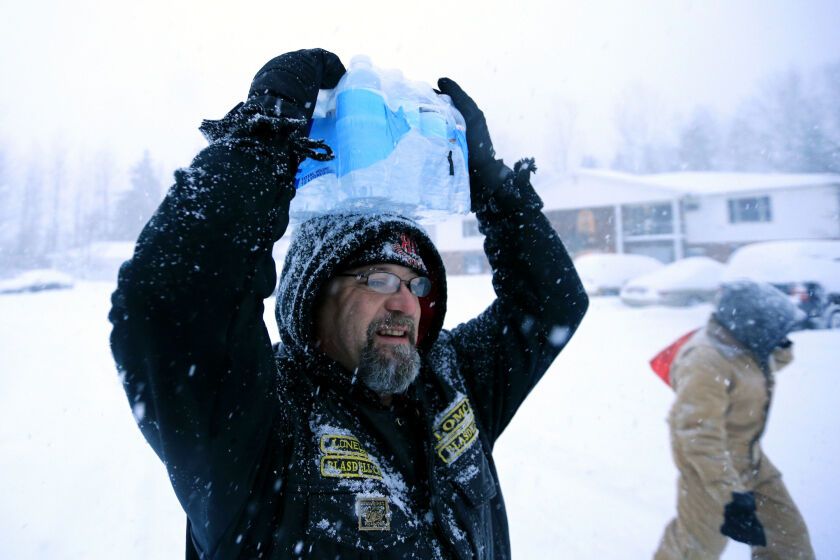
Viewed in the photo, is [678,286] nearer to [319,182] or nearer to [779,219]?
[319,182]

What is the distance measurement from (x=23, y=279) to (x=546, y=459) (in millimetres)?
22416

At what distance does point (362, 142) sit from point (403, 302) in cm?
59

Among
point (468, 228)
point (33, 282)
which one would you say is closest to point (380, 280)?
point (33, 282)

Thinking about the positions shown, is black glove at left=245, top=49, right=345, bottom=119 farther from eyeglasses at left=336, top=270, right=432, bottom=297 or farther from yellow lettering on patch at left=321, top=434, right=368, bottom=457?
yellow lettering on patch at left=321, top=434, right=368, bottom=457

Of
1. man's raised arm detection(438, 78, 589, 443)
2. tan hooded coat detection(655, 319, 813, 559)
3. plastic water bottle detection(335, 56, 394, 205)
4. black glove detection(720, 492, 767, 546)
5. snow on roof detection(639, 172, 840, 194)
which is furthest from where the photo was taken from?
snow on roof detection(639, 172, 840, 194)

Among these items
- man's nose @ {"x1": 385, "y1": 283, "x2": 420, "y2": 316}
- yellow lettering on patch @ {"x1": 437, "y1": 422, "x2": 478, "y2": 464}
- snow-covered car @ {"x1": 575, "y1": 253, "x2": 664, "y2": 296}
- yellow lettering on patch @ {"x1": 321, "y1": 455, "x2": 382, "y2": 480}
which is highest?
man's nose @ {"x1": 385, "y1": 283, "x2": 420, "y2": 316}

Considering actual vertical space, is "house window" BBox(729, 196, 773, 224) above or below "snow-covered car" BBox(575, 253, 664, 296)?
above

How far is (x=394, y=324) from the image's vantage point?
6.04 ft

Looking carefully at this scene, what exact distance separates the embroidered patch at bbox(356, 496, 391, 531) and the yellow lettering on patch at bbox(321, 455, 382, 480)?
0.07m

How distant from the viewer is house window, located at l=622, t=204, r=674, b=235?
86.8 feet

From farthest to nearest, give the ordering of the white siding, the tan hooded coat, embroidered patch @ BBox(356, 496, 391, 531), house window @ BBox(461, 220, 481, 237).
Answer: house window @ BBox(461, 220, 481, 237) → the white siding → the tan hooded coat → embroidered patch @ BBox(356, 496, 391, 531)

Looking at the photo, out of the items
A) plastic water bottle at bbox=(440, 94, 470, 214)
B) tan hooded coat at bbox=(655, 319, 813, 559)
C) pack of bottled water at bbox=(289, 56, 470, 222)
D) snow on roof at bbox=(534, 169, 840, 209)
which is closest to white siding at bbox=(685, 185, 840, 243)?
snow on roof at bbox=(534, 169, 840, 209)

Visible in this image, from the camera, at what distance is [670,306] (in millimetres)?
13859

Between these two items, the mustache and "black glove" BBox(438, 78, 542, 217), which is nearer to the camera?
the mustache
